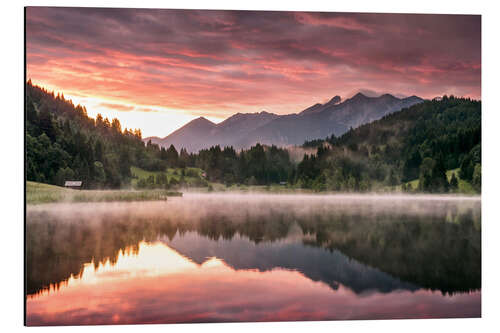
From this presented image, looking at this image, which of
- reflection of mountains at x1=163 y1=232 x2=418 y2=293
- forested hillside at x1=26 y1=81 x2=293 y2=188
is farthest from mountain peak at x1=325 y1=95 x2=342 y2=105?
reflection of mountains at x1=163 y1=232 x2=418 y2=293

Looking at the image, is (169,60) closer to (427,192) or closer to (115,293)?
(115,293)

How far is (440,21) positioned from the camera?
9180 millimetres

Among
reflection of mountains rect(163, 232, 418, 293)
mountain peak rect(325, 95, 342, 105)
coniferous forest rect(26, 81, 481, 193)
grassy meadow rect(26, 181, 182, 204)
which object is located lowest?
reflection of mountains rect(163, 232, 418, 293)

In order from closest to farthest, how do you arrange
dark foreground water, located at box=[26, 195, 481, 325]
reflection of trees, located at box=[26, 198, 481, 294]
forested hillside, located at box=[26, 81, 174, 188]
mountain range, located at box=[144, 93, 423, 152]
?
dark foreground water, located at box=[26, 195, 481, 325] < reflection of trees, located at box=[26, 198, 481, 294] < forested hillside, located at box=[26, 81, 174, 188] < mountain range, located at box=[144, 93, 423, 152]

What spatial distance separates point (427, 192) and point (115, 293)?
272 inches

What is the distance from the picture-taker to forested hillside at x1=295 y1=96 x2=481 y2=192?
1018 centimetres

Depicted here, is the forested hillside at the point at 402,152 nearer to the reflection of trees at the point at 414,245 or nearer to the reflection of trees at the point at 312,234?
the reflection of trees at the point at 312,234

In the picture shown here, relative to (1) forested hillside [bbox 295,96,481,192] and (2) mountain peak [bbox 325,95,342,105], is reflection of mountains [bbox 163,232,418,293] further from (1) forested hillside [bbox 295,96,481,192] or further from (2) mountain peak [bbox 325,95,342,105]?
(2) mountain peak [bbox 325,95,342,105]

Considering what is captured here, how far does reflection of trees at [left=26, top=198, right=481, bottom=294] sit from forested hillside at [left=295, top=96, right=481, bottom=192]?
0.64m

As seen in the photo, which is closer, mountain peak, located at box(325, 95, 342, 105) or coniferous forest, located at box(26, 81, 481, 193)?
coniferous forest, located at box(26, 81, 481, 193)

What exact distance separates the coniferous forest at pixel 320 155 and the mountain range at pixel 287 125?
0.21m

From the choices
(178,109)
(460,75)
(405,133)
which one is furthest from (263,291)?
(460,75)

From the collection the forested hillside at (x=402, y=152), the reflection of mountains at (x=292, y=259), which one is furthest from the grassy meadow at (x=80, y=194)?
the forested hillside at (x=402, y=152)

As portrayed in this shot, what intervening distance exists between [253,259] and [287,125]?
3156 mm
